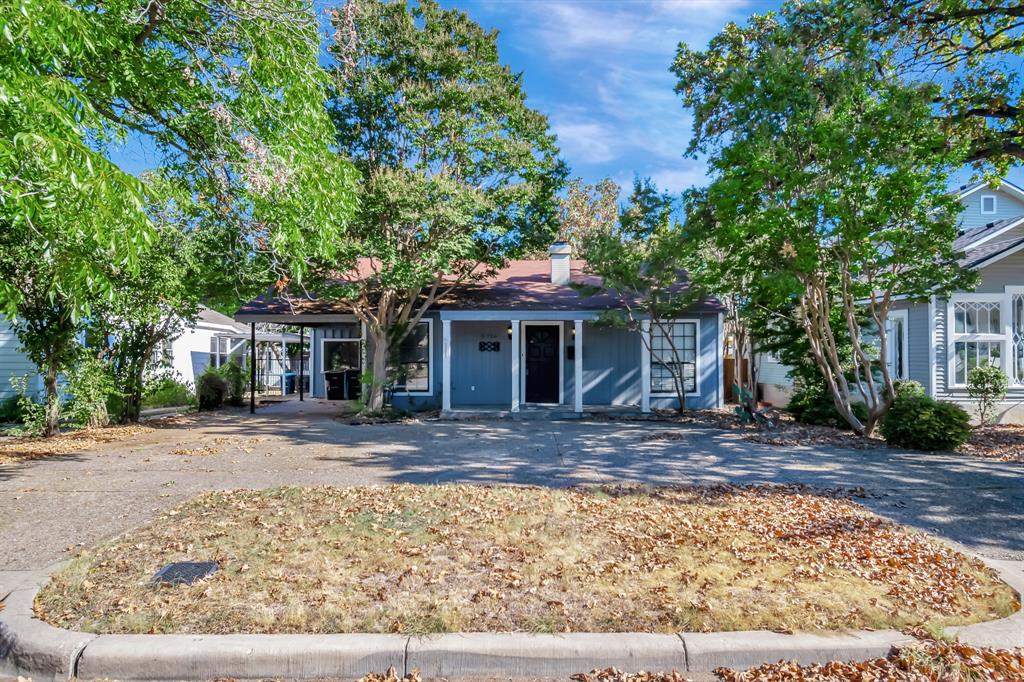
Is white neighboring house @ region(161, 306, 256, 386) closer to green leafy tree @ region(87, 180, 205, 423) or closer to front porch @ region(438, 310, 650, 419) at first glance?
green leafy tree @ region(87, 180, 205, 423)

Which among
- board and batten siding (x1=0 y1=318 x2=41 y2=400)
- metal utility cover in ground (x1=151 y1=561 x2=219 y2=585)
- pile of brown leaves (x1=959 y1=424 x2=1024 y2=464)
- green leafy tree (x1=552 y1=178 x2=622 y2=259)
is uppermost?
green leafy tree (x1=552 y1=178 x2=622 y2=259)

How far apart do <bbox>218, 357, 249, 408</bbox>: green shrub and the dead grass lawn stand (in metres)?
13.6

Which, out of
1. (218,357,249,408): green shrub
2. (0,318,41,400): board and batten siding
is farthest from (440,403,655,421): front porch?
(0,318,41,400): board and batten siding

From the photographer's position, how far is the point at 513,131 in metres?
13.0

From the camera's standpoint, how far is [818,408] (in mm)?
12562

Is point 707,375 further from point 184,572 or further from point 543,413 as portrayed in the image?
point 184,572

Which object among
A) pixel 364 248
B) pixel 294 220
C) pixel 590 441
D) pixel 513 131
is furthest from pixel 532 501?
pixel 513 131

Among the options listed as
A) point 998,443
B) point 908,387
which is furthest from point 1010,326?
point 998,443

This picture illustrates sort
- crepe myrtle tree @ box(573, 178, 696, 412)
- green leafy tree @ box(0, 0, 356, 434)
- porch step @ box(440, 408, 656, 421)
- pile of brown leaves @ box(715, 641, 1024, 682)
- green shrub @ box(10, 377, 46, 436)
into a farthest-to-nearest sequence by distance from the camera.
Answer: porch step @ box(440, 408, 656, 421)
crepe myrtle tree @ box(573, 178, 696, 412)
green shrub @ box(10, 377, 46, 436)
green leafy tree @ box(0, 0, 356, 434)
pile of brown leaves @ box(715, 641, 1024, 682)

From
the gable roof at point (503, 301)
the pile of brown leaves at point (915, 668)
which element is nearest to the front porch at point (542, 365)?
the gable roof at point (503, 301)

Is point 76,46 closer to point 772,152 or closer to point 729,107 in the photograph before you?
point 772,152

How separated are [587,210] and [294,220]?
93.7 feet

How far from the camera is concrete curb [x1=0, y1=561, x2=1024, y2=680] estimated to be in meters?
3.17

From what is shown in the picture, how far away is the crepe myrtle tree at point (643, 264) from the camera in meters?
12.8
